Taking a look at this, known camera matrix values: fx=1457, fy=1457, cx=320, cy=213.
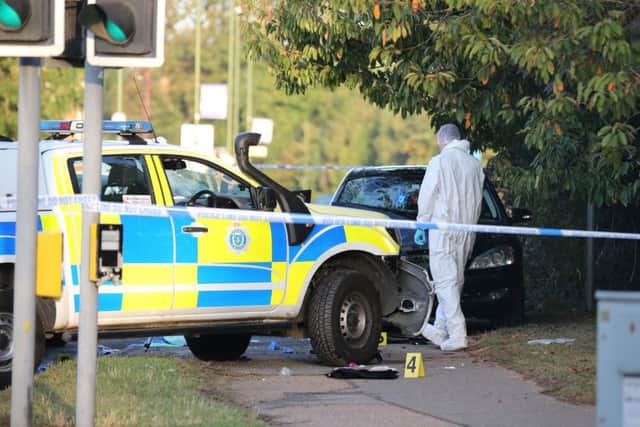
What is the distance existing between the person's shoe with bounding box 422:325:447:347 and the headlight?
4.05ft

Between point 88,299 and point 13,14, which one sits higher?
point 13,14

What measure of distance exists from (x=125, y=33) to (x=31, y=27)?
1.48ft

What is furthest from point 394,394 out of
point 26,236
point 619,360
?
point 619,360

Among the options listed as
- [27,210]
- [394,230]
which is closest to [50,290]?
[27,210]

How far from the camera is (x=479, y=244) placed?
14172mm

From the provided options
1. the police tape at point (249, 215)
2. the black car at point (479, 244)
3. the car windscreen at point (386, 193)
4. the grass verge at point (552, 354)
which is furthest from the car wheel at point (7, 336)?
the car windscreen at point (386, 193)

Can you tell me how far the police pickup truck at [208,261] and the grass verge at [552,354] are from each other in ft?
2.92

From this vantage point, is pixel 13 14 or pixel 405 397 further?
pixel 405 397

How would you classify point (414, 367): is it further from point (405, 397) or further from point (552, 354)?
point (552, 354)

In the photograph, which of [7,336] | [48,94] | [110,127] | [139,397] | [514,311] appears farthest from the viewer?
[48,94]

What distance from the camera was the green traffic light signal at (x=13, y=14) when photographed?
6988mm

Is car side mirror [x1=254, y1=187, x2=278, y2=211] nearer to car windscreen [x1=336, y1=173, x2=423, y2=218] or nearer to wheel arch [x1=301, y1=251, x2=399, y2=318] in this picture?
wheel arch [x1=301, y1=251, x2=399, y2=318]

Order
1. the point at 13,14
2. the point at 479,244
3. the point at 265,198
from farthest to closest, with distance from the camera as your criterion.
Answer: the point at 479,244, the point at 265,198, the point at 13,14

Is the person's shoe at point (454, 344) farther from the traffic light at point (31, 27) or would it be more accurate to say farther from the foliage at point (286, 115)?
the foliage at point (286, 115)
